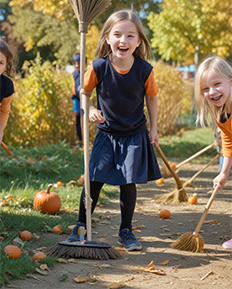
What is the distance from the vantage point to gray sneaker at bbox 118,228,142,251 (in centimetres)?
352

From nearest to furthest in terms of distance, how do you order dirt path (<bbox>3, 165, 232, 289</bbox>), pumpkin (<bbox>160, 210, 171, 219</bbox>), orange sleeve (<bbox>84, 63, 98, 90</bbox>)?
dirt path (<bbox>3, 165, 232, 289</bbox>)
orange sleeve (<bbox>84, 63, 98, 90</bbox>)
pumpkin (<bbox>160, 210, 171, 219</bbox>)

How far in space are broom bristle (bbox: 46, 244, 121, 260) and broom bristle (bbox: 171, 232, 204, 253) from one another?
2.04 ft

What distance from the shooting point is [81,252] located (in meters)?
3.16

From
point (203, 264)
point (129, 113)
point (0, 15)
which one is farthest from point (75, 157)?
point (0, 15)

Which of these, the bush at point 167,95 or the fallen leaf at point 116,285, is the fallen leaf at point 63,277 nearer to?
the fallen leaf at point 116,285

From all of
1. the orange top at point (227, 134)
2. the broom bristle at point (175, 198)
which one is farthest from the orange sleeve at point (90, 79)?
the broom bristle at point (175, 198)

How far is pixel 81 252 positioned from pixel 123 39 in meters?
1.54

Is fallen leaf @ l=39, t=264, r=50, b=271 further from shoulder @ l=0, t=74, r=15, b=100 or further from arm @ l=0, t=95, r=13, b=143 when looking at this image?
shoulder @ l=0, t=74, r=15, b=100

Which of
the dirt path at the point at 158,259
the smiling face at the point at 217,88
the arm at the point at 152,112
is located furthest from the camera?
the arm at the point at 152,112

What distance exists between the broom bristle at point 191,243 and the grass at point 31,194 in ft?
3.12

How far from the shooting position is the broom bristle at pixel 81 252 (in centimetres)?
317

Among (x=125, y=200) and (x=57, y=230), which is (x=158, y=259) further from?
(x=57, y=230)

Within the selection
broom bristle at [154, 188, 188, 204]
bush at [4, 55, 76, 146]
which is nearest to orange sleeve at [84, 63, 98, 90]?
→ broom bristle at [154, 188, 188, 204]

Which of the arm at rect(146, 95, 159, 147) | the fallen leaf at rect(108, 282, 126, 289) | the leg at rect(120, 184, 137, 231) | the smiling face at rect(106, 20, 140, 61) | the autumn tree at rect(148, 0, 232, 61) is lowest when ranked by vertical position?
the fallen leaf at rect(108, 282, 126, 289)
